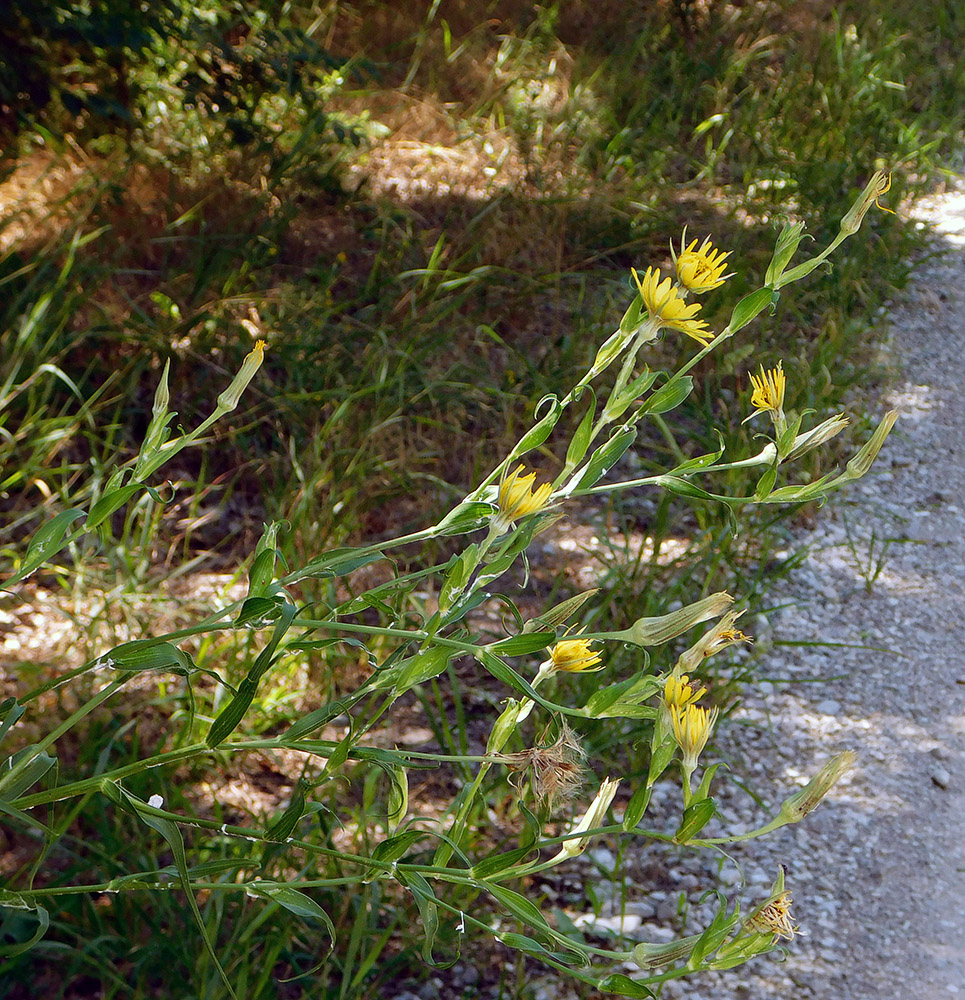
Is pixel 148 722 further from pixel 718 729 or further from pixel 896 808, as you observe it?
pixel 896 808

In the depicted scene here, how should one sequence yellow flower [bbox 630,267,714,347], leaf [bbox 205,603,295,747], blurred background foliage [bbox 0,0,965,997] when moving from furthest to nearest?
1. blurred background foliage [bbox 0,0,965,997]
2. yellow flower [bbox 630,267,714,347]
3. leaf [bbox 205,603,295,747]

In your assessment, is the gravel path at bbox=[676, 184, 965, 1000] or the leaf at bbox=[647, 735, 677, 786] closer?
the leaf at bbox=[647, 735, 677, 786]

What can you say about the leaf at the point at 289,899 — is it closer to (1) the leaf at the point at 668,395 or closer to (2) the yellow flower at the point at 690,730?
(2) the yellow flower at the point at 690,730

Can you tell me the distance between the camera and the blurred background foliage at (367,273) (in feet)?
8.14

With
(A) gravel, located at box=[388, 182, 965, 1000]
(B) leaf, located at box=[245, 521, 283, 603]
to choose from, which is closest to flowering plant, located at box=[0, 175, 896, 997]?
(B) leaf, located at box=[245, 521, 283, 603]

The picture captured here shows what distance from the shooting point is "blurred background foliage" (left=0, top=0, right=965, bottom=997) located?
2482 mm

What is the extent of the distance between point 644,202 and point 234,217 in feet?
4.88

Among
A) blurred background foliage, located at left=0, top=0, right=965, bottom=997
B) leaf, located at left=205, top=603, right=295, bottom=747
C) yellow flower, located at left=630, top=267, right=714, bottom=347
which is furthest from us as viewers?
blurred background foliage, located at left=0, top=0, right=965, bottom=997

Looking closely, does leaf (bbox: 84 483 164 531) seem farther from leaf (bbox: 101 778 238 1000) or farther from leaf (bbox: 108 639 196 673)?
leaf (bbox: 101 778 238 1000)

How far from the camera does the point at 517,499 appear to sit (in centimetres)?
92

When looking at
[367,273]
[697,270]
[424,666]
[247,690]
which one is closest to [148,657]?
[247,690]

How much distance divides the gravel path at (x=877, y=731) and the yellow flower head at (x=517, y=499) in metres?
1.26

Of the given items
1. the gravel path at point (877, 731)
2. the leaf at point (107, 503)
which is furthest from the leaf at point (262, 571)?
the gravel path at point (877, 731)

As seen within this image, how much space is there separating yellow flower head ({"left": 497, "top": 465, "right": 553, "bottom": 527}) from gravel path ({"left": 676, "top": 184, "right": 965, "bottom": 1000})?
1.26m
